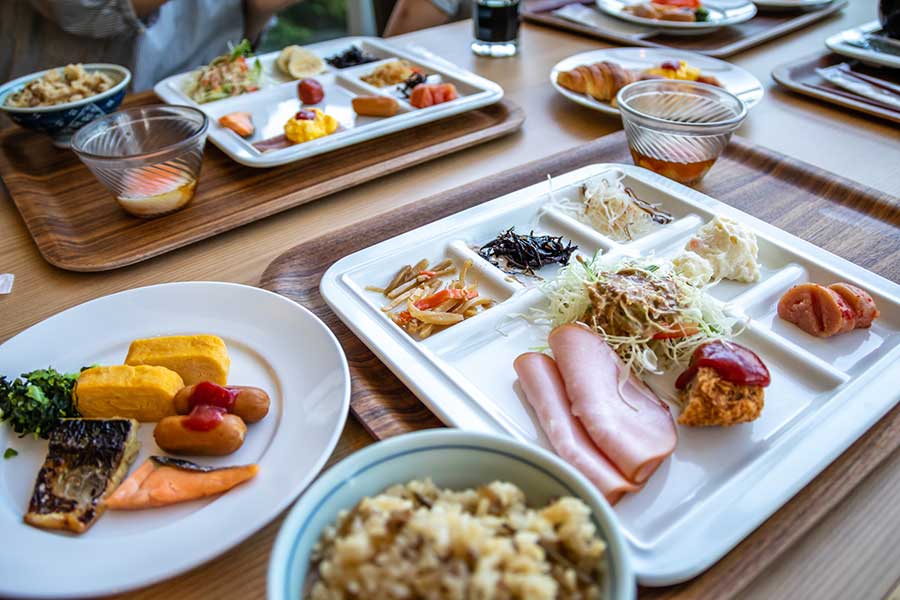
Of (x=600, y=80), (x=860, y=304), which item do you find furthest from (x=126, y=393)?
(x=600, y=80)

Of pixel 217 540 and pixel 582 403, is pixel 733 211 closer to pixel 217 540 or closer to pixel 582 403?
pixel 582 403

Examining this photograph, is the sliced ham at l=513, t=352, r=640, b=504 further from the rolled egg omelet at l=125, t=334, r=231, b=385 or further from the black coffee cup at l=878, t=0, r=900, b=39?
the black coffee cup at l=878, t=0, r=900, b=39

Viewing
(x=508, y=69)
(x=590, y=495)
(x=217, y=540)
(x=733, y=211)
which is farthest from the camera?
(x=508, y=69)

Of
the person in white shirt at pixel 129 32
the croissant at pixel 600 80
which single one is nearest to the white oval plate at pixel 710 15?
the croissant at pixel 600 80

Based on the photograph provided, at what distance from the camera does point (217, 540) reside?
0.94 metres

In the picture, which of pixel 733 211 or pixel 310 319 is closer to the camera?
pixel 310 319

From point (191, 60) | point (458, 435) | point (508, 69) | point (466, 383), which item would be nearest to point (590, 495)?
point (458, 435)

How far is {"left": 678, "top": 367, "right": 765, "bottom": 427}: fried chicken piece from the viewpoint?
1.17 meters

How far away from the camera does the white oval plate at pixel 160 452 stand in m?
0.93

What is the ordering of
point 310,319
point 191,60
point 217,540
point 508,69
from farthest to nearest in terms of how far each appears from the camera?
point 191,60, point 508,69, point 310,319, point 217,540

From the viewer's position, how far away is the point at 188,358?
128cm

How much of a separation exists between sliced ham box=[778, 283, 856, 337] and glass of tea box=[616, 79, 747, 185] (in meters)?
0.65

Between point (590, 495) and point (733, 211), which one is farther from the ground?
point (590, 495)

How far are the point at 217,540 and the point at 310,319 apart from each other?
51 centimetres
